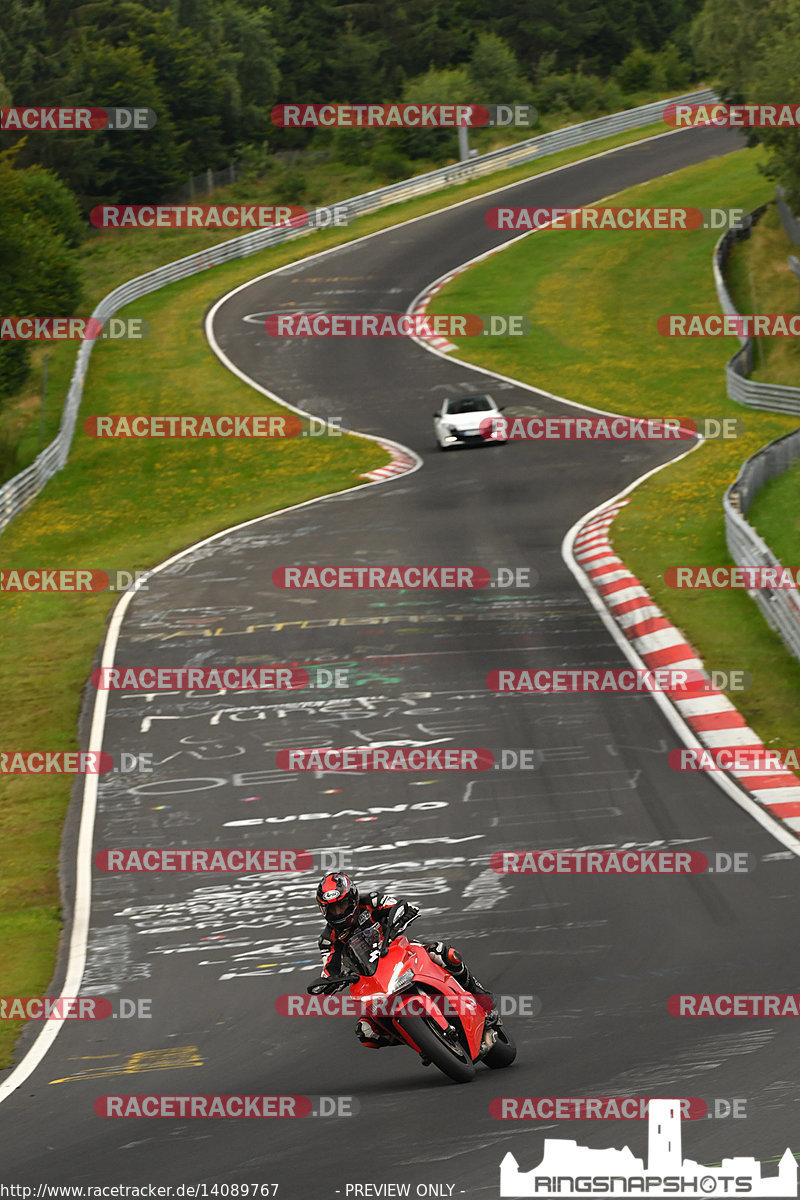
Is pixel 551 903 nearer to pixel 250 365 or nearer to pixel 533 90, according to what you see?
pixel 250 365

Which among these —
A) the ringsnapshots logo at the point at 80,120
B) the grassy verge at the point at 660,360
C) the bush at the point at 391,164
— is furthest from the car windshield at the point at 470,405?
the bush at the point at 391,164

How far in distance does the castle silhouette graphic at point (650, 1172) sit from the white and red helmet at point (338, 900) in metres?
2.05

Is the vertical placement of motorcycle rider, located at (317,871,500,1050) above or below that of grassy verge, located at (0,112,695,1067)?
above

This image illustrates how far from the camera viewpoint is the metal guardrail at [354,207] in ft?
138

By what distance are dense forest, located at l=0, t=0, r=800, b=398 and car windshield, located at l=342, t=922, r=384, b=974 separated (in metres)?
39.7

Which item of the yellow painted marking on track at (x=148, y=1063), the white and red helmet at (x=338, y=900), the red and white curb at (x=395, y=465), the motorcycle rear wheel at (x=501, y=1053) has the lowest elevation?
the red and white curb at (x=395, y=465)

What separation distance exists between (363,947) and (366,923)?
0.15 metres

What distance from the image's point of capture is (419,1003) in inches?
362

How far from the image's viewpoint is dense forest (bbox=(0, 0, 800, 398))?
172 ft

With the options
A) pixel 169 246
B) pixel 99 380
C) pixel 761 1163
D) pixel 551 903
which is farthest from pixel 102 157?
pixel 761 1163

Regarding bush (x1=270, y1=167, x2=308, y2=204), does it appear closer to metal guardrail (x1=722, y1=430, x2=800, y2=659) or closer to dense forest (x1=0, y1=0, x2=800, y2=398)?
dense forest (x1=0, y1=0, x2=800, y2=398)

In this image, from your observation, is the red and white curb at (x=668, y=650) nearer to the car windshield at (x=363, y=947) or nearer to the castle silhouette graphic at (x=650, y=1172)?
the car windshield at (x=363, y=947)

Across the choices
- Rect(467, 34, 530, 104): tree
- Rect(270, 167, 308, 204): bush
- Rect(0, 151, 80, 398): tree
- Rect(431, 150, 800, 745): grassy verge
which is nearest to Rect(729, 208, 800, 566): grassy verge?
Rect(431, 150, 800, 745): grassy verge

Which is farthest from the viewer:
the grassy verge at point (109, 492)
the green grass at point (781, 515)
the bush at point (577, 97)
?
the bush at point (577, 97)
